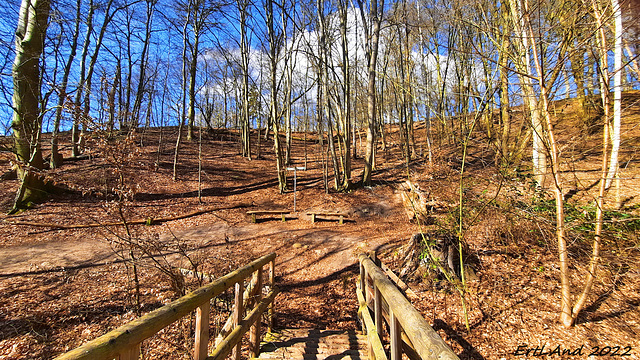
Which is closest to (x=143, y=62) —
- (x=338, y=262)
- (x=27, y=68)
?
(x=27, y=68)

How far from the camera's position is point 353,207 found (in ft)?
41.4

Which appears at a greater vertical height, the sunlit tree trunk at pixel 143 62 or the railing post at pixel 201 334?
the sunlit tree trunk at pixel 143 62

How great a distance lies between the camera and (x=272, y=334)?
4.50 metres

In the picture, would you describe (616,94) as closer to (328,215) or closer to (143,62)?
(328,215)

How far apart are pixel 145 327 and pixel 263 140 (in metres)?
31.6

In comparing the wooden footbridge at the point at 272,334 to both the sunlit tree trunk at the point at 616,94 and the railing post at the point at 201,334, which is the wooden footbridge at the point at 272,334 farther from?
the sunlit tree trunk at the point at 616,94

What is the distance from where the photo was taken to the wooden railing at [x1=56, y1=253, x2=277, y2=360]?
132cm

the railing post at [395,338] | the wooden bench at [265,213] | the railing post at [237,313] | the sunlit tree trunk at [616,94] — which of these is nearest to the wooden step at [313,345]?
the railing post at [237,313]

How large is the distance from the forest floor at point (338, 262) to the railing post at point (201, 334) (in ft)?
6.80

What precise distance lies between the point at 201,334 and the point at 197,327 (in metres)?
0.07

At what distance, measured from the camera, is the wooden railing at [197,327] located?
1323 millimetres

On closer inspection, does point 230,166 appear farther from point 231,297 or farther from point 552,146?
point 552,146

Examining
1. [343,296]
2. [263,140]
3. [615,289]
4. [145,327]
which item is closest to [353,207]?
[343,296]

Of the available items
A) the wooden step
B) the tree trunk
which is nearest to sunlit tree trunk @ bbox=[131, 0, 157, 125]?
the tree trunk
